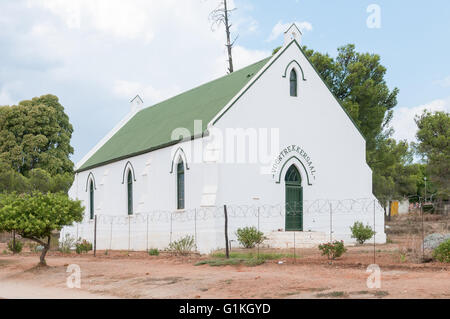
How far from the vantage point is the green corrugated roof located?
31.7 meters

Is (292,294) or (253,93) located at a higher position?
(253,93)

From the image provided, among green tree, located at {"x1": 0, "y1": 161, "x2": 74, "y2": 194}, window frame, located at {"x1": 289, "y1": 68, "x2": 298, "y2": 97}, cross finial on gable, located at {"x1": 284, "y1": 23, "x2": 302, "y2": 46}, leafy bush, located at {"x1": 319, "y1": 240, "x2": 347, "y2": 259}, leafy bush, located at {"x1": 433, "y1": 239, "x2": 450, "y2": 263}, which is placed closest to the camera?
leafy bush, located at {"x1": 433, "y1": 239, "x2": 450, "y2": 263}

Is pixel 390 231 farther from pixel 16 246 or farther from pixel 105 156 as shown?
pixel 16 246

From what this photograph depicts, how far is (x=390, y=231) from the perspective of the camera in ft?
132

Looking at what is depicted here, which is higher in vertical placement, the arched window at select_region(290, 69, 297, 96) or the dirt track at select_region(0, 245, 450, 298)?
the arched window at select_region(290, 69, 297, 96)

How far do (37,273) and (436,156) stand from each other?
35047 mm

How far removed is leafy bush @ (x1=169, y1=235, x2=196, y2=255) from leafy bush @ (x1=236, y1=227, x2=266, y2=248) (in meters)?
2.22

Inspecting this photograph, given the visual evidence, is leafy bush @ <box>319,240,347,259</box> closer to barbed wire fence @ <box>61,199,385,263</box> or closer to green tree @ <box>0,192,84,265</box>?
barbed wire fence @ <box>61,199,385,263</box>

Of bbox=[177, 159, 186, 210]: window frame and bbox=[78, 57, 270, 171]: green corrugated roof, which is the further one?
bbox=[78, 57, 270, 171]: green corrugated roof

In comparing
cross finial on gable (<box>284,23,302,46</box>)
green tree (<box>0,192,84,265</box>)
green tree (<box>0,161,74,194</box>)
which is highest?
cross finial on gable (<box>284,23,302,46</box>)

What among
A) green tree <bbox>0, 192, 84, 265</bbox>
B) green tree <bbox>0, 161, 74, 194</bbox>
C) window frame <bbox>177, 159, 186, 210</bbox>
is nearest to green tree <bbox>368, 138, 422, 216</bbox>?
window frame <bbox>177, 159, 186, 210</bbox>

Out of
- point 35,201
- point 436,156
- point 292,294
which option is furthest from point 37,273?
point 436,156

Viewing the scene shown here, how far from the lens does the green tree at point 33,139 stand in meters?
62.4
